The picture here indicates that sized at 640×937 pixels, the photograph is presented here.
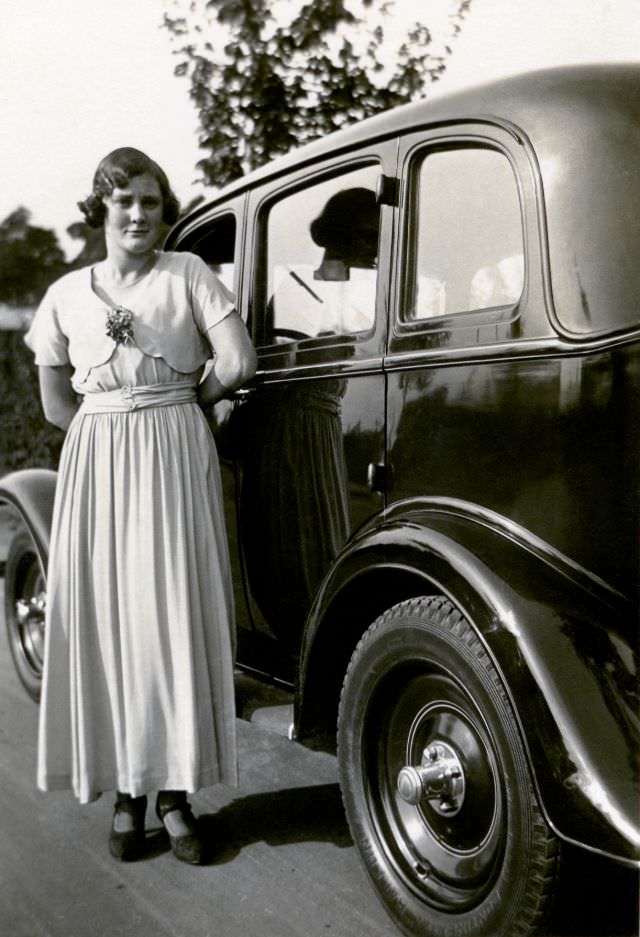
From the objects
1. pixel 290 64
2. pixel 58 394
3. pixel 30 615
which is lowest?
pixel 30 615

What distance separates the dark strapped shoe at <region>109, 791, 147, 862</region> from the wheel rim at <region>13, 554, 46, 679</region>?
4.81 feet

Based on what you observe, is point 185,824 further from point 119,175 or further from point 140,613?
point 119,175

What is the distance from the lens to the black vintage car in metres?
1.73

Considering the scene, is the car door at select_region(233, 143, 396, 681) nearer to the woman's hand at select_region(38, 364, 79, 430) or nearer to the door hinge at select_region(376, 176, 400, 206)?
the door hinge at select_region(376, 176, 400, 206)

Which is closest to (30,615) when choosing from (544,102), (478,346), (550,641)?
(478,346)

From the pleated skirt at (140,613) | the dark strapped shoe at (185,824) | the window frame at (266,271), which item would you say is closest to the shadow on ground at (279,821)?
the dark strapped shoe at (185,824)

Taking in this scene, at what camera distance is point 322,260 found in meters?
2.75

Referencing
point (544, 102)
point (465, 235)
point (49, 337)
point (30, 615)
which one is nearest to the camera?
point (544, 102)

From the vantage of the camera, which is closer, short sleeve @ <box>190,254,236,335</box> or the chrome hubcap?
the chrome hubcap

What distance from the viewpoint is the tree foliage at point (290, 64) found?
254cm

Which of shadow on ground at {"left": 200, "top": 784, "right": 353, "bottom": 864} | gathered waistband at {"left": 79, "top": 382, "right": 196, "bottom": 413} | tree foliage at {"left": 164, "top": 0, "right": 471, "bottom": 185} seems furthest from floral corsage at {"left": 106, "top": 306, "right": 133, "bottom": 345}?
shadow on ground at {"left": 200, "top": 784, "right": 353, "bottom": 864}

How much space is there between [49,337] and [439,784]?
1.61m

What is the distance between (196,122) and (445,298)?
49.0 inches

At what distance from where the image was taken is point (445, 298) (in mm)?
2264
